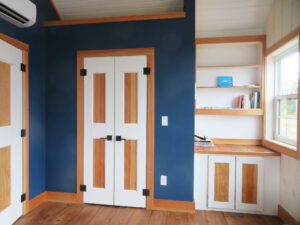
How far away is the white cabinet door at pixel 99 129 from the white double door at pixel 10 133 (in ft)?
2.69

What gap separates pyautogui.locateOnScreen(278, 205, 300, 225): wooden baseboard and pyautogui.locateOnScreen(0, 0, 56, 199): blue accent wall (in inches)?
131

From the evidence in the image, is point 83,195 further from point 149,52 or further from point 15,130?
point 149,52

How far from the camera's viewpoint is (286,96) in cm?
252

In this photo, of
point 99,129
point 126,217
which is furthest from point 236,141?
point 99,129

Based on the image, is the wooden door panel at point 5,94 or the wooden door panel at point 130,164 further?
the wooden door panel at point 130,164

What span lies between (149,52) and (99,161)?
1.72 metres

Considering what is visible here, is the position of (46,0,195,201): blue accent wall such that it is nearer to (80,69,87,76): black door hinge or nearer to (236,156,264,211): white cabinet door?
(80,69,87,76): black door hinge

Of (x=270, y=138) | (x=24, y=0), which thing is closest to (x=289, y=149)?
(x=270, y=138)

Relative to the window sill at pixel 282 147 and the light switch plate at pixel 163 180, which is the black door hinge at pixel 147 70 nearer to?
the light switch plate at pixel 163 180

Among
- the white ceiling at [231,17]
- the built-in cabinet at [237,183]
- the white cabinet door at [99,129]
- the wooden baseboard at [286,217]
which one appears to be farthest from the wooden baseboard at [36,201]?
the white ceiling at [231,17]

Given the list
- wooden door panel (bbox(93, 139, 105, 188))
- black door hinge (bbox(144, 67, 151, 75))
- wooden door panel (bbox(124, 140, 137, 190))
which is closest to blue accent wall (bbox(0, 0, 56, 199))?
wooden door panel (bbox(93, 139, 105, 188))

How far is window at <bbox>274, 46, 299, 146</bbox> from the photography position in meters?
2.39

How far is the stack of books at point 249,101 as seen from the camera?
291 cm

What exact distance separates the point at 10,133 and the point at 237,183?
2.96m
